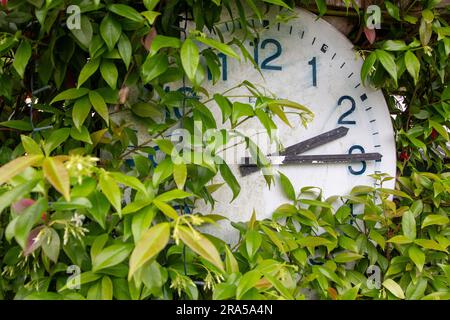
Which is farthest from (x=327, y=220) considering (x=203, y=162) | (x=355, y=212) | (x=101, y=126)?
(x=101, y=126)

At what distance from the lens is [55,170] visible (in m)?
0.57

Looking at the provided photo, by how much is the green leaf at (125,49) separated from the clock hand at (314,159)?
0.38 metres

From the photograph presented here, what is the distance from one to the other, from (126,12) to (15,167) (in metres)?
0.35

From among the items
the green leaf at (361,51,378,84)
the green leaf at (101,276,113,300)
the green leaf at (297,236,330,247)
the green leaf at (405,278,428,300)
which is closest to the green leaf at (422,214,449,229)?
the green leaf at (405,278,428,300)

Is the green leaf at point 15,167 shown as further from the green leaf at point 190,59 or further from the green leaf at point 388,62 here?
the green leaf at point 388,62

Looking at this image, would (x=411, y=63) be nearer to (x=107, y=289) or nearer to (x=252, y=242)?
(x=252, y=242)

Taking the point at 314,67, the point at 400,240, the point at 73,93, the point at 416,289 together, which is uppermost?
the point at 314,67

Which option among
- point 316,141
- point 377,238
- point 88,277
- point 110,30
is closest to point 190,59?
point 110,30

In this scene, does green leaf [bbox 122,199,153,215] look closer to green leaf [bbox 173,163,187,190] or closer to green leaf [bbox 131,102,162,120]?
green leaf [bbox 173,163,187,190]

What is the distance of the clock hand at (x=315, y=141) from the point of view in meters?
1.13

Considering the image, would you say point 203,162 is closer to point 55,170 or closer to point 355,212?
point 55,170

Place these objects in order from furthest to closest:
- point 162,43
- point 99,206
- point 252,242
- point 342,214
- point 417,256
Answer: point 342,214 < point 417,256 < point 252,242 < point 162,43 < point 99,206

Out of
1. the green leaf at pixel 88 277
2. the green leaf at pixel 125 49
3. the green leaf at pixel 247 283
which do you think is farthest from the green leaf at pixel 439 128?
the green leaf at pixel 88 277

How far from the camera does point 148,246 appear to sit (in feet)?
1.88
